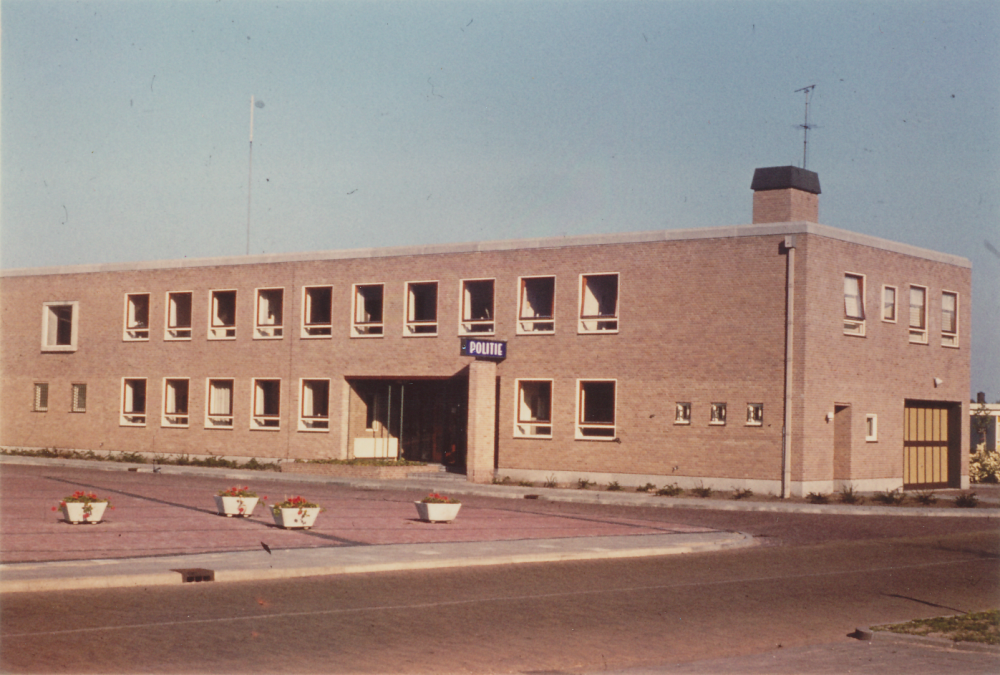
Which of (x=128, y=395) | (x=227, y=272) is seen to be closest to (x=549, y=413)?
(x=227, y=272)

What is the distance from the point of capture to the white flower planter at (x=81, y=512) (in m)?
20.5

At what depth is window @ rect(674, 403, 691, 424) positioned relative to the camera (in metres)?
36.7

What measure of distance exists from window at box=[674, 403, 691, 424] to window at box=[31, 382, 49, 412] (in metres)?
29.2

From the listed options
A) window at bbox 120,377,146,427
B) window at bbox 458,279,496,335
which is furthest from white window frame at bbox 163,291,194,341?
window at bbox 458,279,496,335

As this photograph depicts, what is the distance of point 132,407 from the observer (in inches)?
1943

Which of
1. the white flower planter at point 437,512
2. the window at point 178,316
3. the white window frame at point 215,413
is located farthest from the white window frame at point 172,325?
the white flower planter at point 437,512

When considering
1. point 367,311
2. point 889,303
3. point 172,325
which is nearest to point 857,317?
point 889,303

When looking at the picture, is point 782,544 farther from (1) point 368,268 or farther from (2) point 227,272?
(2) point 227,272

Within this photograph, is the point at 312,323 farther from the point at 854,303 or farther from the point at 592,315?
the point at 854,303

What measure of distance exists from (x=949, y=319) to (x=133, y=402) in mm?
32896

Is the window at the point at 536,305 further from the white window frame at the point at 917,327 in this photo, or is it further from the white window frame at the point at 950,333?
the white window frame at the point at 950,333

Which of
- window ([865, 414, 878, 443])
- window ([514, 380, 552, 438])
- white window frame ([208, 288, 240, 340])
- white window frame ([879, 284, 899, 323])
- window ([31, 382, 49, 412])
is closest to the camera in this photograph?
window ([865, 414, 878, 443])

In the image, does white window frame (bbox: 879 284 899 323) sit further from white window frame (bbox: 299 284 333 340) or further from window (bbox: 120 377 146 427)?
window (bbox: 120 377 146 427)

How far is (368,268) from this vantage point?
43.5 meters
